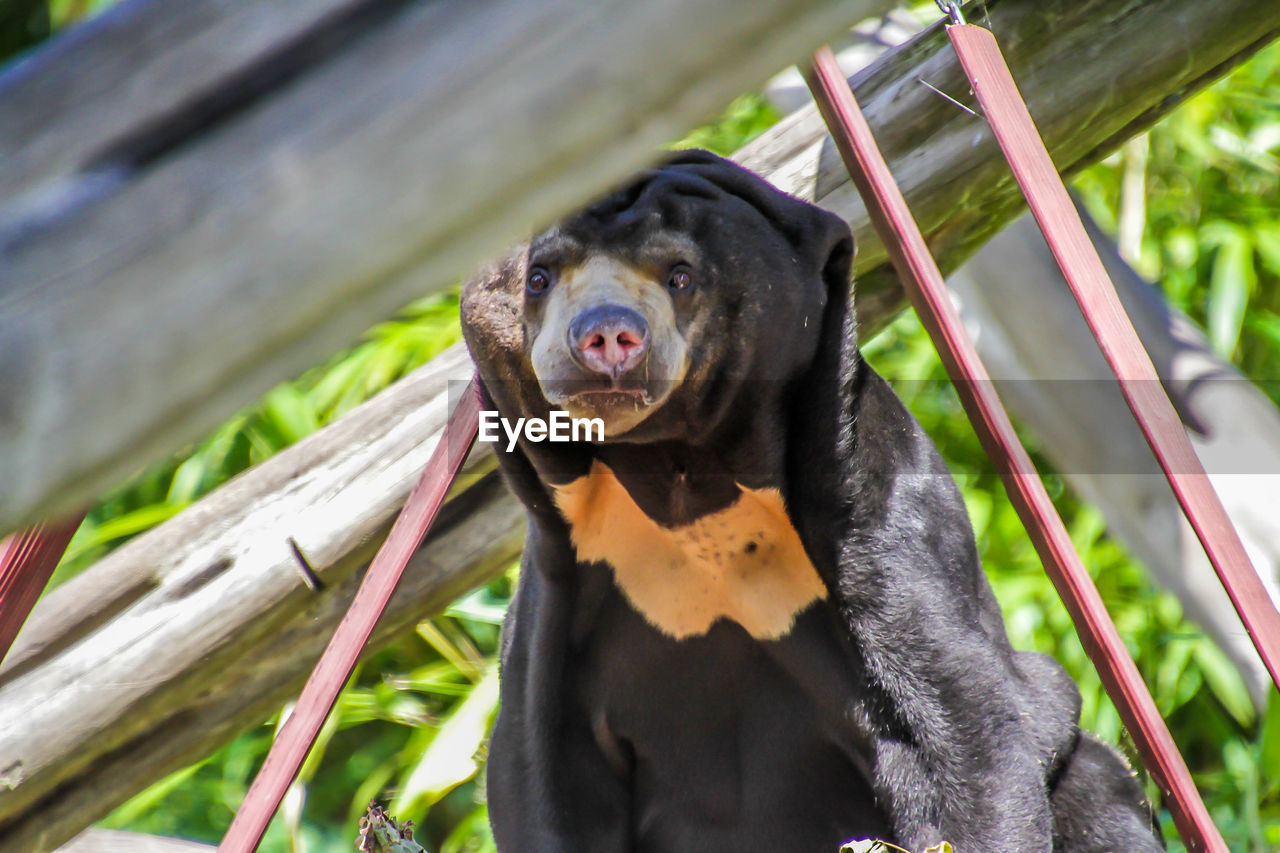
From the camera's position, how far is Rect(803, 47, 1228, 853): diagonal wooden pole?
1.35m

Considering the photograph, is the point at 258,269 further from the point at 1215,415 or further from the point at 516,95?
the point at 1215,415

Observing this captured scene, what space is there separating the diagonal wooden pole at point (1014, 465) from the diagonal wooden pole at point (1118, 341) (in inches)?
8.1

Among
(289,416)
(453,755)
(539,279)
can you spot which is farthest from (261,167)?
(289,416)

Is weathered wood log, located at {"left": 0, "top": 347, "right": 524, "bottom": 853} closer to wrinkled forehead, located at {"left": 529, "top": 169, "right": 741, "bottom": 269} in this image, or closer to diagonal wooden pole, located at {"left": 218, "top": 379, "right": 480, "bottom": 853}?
diagonal wooden pole, located at {"left": 218, "top": 379, "right": 480, "bottom": 853}

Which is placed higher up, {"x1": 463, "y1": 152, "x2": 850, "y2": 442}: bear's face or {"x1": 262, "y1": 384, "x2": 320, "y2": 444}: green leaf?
{"x1": 463, "y1": 152, "x2": 850, "y2": 442}: bear's face

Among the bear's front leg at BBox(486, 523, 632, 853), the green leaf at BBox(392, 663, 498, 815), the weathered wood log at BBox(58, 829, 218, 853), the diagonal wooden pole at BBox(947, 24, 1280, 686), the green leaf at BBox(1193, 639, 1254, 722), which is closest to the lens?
the diagonal wooden pole at BBox(947, 24, 1280, 686)

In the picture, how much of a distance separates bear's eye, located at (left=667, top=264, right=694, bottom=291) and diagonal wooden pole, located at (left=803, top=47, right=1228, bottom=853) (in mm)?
229

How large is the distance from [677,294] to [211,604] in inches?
38.5

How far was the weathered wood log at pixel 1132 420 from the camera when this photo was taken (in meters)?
2.76

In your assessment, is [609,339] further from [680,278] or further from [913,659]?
[913,659]

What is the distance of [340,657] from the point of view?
5.00 ft

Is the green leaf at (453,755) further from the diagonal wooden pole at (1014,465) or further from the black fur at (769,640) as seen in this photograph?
the diagonal wooden pole at (1014,465)

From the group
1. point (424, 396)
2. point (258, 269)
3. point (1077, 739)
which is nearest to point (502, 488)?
point (424, 396)

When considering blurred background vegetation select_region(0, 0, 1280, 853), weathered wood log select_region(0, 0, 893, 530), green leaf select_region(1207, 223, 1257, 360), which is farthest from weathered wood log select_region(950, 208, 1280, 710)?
weathered wood log select_region(0, 0, 893, 530)
